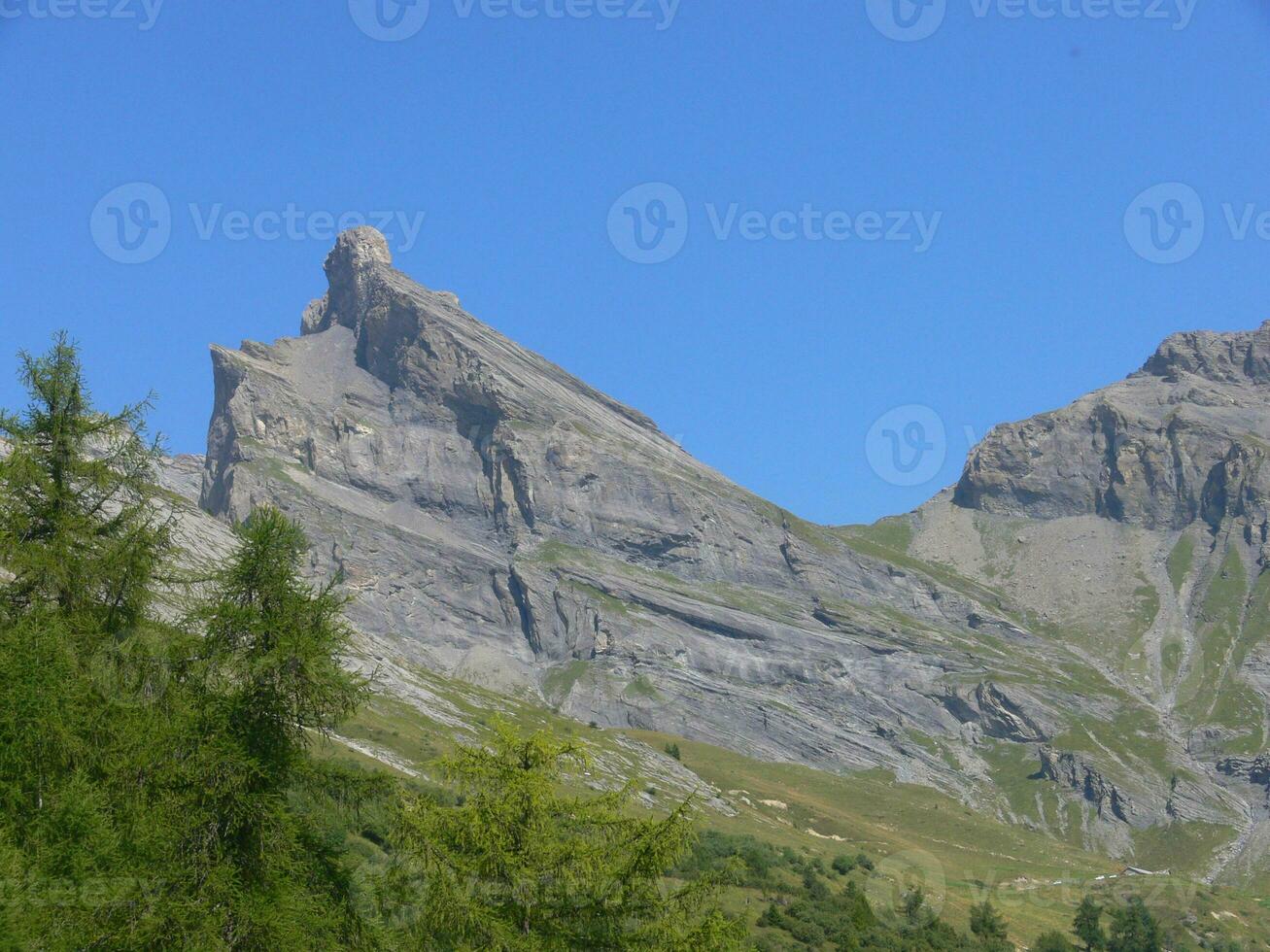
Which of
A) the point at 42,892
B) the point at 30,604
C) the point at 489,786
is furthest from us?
the point at 30,604

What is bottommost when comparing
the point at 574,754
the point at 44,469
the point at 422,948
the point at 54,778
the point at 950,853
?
the point at 950,853

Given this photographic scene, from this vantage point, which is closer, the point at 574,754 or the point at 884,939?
the point at 574,754

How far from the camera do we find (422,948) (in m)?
20.0

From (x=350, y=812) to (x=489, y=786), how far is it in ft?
7.29

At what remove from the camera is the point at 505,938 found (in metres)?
19.4

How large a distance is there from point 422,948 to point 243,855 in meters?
3.17

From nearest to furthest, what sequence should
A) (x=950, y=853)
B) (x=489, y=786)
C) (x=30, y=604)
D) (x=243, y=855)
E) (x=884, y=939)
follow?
(x=243, y=855)
(x=489, y=786)
(x=30, y=604)
(x=884, y=939)
(x=950, y=853)

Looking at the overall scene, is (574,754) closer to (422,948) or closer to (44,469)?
(422,948)

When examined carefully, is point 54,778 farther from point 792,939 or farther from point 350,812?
point 792,939

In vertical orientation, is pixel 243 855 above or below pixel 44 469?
below

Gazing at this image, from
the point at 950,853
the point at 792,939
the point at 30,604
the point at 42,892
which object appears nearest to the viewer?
the point at 42,892

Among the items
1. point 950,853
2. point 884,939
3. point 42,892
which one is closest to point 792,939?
point 884,939

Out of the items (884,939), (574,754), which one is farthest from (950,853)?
(574,754)

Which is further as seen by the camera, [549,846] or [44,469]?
[44,469]
